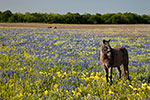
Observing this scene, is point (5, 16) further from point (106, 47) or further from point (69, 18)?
point (106, 47)

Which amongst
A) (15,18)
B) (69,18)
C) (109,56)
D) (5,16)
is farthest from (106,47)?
(69,18)

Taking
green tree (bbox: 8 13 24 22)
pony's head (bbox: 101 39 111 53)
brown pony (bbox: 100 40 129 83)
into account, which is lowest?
brown pony (bbox: 100 40 129 83)

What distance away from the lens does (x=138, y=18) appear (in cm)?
9744

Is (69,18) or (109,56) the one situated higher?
(69,18)

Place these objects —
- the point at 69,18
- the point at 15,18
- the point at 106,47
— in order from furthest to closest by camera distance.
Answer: the point at 69,18, the point at 15,18, the point at 106,47

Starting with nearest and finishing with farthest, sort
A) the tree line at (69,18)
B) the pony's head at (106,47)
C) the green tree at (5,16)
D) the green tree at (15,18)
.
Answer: the pony's head at (106,47)
the green tree at (15,18)
the green tree at (5,16)
the tree line at (69,18)

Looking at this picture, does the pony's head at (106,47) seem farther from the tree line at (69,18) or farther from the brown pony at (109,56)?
the tree line at (69,18)

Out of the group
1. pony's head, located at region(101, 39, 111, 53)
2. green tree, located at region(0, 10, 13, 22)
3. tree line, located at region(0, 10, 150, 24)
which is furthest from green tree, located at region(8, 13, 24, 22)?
pony's head, located at region(101, 39, 111, 53)

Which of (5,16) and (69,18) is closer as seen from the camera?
(5,16)

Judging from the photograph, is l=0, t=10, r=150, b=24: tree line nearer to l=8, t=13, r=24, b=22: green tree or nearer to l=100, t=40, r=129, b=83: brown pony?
l=8, t=13, r=24, b=22: green tree

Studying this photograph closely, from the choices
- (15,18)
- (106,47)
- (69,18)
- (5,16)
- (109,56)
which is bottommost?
(109,56)

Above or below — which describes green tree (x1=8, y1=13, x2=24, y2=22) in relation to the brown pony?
above

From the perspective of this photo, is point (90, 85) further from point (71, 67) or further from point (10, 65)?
point (10, 65)

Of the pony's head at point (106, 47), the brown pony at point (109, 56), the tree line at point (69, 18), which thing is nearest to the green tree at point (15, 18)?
the tree line at point (69, 18)
